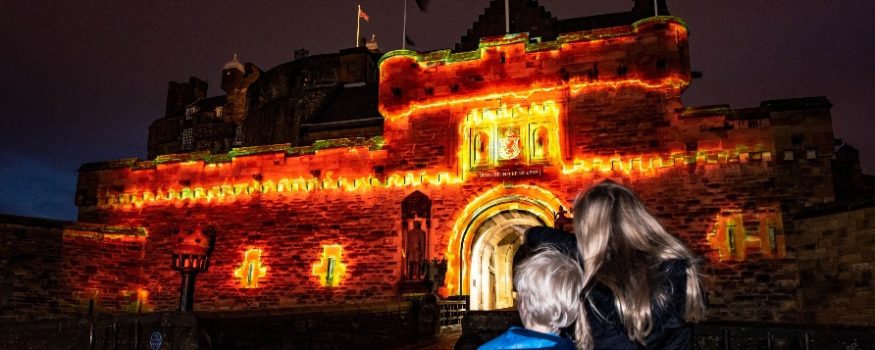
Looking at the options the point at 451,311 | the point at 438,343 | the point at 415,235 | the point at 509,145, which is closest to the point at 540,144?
the point at 509,145

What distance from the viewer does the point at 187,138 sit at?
42.4 m

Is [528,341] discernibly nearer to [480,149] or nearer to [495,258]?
[480,149]

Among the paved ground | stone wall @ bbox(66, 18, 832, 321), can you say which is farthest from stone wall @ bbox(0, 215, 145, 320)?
the paved ground

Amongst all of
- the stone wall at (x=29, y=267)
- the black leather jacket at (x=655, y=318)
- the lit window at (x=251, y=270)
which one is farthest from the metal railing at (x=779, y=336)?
the stone wall at (x=29, y=267)

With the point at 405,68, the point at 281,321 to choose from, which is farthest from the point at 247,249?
the point at 281,321

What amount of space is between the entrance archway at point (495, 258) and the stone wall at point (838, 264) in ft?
20.1

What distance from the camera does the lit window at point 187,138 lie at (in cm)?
4195

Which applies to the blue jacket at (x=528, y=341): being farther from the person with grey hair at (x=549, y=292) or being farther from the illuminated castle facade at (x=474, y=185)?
the illuminated castle facade at (x=474, y=185)

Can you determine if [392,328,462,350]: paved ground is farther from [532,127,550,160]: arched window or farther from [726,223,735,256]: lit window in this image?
[726,223,735,256]: lit window

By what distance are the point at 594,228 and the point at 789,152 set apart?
46.6 feet

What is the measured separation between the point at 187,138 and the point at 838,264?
39.8 metres

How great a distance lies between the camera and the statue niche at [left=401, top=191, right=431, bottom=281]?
645 inches

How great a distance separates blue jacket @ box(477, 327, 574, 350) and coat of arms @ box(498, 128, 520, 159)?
47.9ft

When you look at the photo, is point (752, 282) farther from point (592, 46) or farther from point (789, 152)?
point (592, 46)
